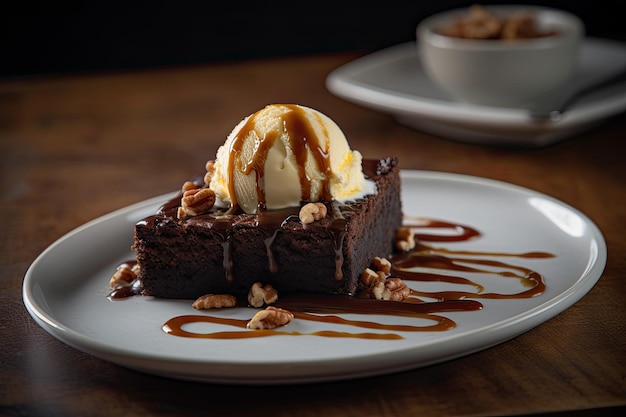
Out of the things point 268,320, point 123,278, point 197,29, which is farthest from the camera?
point 197,29

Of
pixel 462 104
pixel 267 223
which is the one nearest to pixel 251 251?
pixel 267 223

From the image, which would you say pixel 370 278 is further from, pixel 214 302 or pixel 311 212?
pixel 214 302

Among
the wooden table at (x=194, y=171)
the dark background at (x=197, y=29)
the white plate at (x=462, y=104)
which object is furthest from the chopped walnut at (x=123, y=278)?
the dark background at (x=197, y=29)

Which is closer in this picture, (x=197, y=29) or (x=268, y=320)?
(x=268, y=320)

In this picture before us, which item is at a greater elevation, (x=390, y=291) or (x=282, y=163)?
(x=282, y=163)

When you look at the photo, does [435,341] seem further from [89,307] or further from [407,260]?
[89,307]

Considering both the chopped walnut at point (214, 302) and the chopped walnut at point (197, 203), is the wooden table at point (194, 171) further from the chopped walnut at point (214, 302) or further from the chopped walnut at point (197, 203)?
the chopped walnut at point (197, 203)

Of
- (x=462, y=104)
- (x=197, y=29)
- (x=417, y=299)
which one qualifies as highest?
(x=197, y=29)
